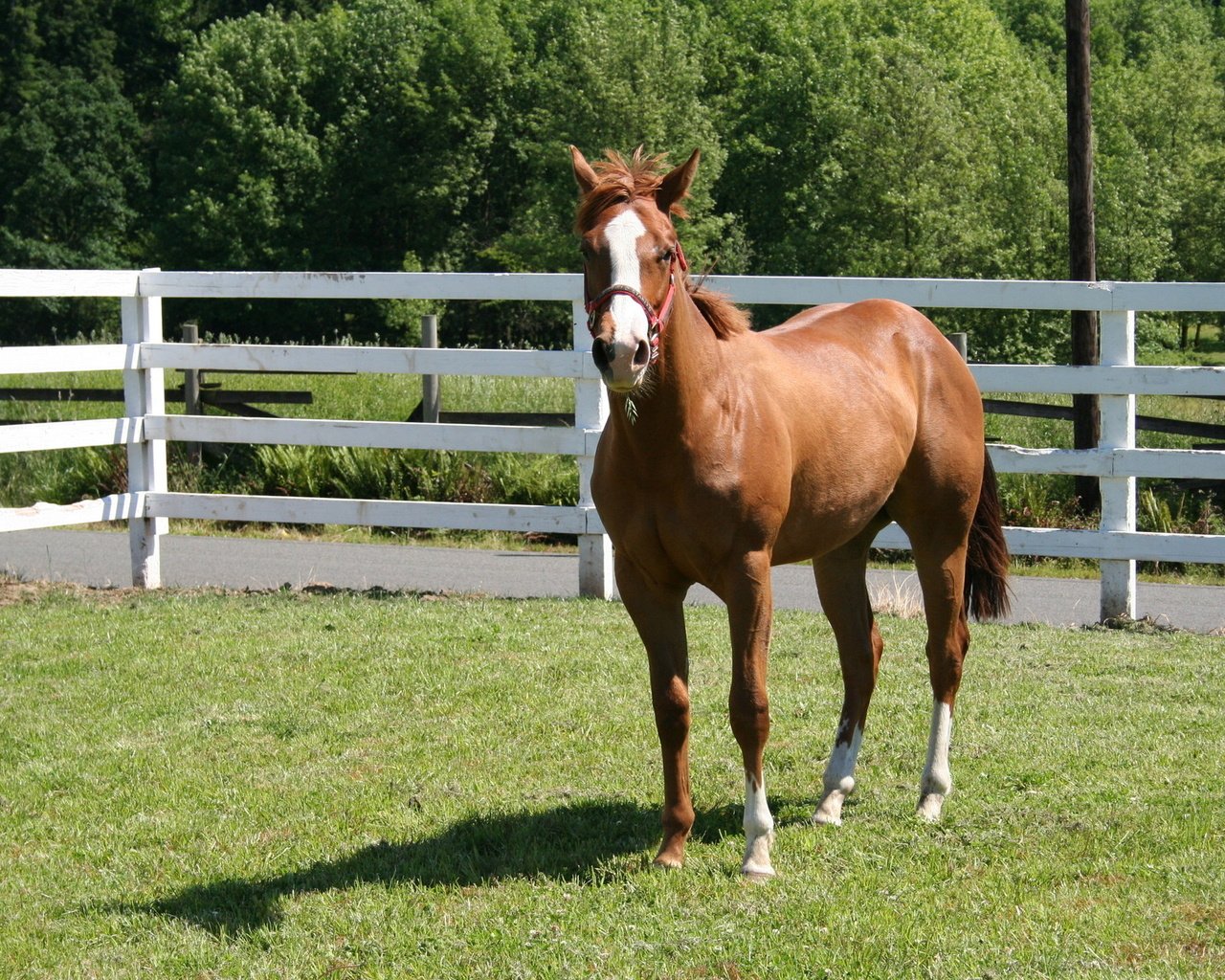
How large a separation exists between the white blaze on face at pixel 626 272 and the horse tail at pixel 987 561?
7.90 ft

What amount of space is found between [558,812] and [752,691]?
3.21ft

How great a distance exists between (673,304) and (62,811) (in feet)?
9.43

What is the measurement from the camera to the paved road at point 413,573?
9.12 m

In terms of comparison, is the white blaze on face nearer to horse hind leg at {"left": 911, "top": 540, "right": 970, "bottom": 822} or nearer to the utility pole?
horse hind leg at {"left": 911, "top": 540, "right": 970, "bottom": 822}

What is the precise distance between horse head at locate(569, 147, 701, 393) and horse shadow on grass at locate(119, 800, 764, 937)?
61.3 inches

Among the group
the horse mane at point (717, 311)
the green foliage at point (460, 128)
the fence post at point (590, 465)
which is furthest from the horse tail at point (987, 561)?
the green foliage at point (460, 128)

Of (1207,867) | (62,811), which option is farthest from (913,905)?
(62,811)

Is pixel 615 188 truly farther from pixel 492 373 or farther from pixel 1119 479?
pixel 1119 479

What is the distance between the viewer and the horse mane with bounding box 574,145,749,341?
4.00 metres

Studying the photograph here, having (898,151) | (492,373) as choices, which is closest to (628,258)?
(492,373)

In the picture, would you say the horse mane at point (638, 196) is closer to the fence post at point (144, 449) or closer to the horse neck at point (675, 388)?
the horse neck at point (675, 388)

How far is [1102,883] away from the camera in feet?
13.1

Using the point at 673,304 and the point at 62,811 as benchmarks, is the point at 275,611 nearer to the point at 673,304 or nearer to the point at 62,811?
the point at 62,811

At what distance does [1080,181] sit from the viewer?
14.1 meters
